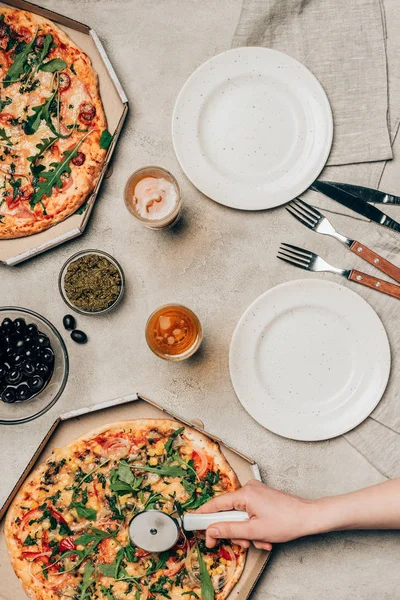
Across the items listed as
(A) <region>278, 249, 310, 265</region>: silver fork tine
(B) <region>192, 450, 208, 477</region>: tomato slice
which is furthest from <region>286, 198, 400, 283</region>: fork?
(B) <region>192, 450, 208, 477</region>: tomato slice

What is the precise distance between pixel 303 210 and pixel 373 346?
0.57 meters

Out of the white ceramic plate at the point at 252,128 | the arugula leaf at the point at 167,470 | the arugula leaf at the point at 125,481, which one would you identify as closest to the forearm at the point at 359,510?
the arugula leaf at the point at 167,470

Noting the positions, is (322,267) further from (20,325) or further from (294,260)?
(20,325)

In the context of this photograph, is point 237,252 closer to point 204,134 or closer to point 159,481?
point 204,134

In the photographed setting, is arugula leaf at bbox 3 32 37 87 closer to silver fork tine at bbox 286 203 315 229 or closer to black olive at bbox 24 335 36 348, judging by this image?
black olive at bbox 24 335 36 348

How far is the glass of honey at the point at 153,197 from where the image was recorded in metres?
→ 2.29

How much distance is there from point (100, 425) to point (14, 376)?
369mm

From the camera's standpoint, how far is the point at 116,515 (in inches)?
89.5

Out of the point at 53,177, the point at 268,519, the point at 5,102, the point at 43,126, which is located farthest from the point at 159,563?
the point at 5,102

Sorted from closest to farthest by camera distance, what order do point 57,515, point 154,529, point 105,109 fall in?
point 154,529 < point 57,515 < point 105,109

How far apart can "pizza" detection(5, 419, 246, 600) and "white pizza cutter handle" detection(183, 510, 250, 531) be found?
8 centimetres

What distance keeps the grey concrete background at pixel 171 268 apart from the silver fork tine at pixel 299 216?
28mm

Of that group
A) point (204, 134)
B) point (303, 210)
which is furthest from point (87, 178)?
point (303, 210)

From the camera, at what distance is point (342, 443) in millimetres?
2344
